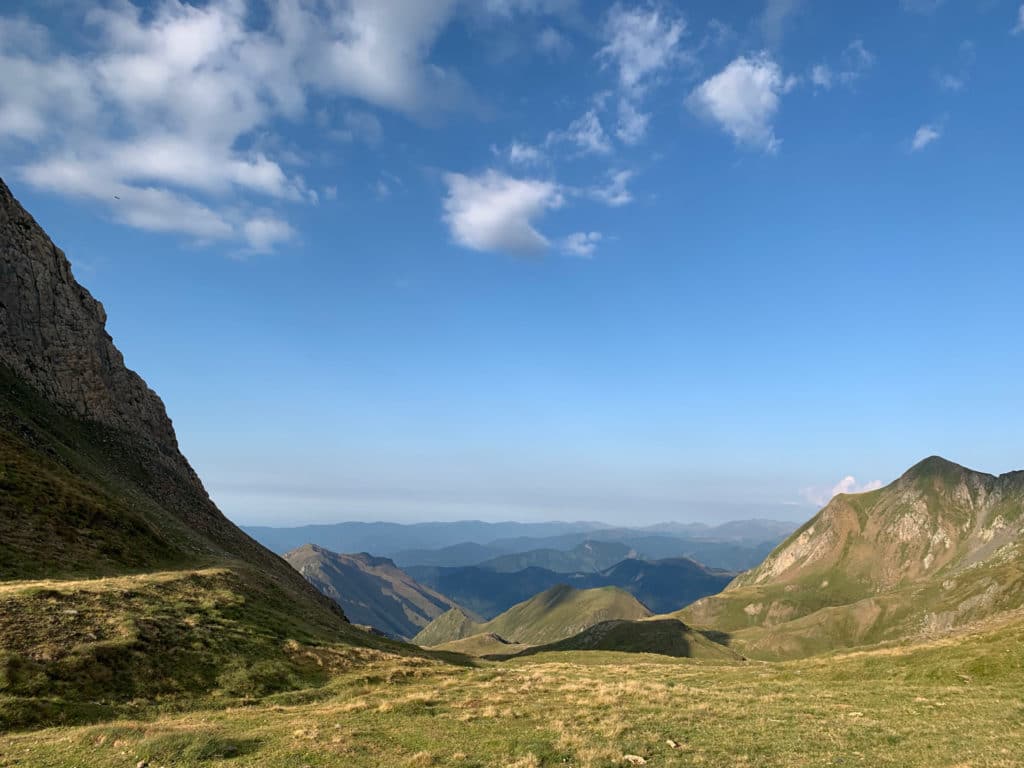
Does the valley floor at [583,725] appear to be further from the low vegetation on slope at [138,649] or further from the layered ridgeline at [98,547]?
the layered ridgeline at [98,547]

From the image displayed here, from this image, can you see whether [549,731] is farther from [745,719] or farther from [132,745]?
[132,745]

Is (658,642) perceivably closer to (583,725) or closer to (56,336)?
(583,725)

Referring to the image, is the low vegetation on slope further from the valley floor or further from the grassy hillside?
the grassy hillside

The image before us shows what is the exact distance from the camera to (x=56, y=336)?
91.6 metres

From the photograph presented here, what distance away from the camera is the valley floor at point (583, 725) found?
20.3 m

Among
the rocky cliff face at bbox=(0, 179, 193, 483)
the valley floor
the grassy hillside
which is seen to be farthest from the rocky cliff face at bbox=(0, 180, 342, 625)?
the grassy hillside

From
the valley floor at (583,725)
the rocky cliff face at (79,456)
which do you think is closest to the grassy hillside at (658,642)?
the rocky cliff face at (79,456)

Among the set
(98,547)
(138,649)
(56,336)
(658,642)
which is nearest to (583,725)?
(138,649)

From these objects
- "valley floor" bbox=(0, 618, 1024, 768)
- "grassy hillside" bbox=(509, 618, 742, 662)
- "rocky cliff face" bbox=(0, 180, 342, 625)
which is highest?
"rocky cliff face" bbox=(0, 180, 342, 625)

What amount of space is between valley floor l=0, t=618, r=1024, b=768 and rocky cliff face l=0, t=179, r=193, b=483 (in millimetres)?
80600

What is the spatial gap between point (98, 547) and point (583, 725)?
49.9m

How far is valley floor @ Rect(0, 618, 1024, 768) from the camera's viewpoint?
66.5 feet

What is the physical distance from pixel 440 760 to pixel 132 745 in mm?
11390

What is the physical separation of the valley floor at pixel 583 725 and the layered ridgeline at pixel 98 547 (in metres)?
4.21
